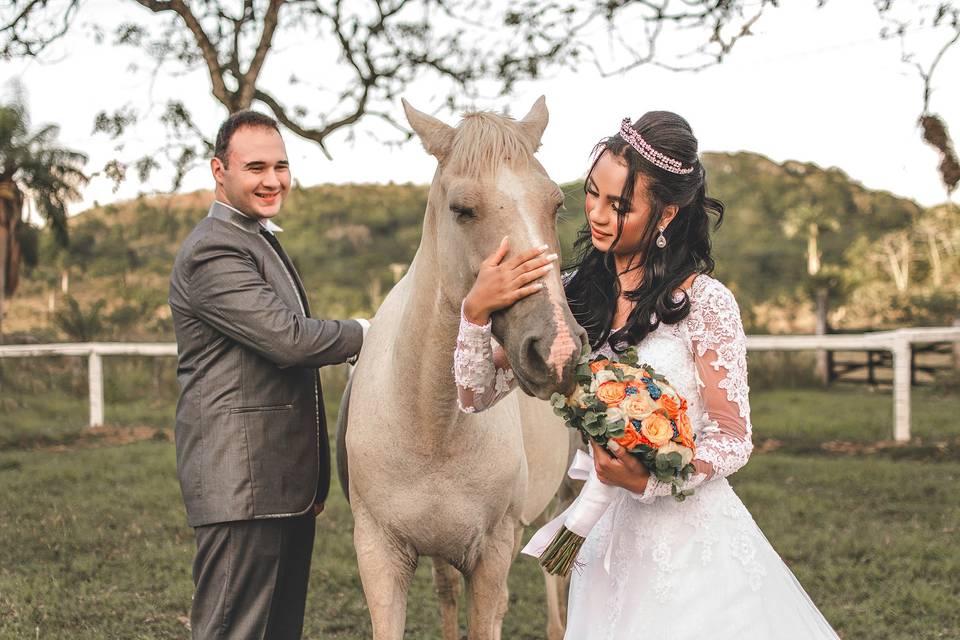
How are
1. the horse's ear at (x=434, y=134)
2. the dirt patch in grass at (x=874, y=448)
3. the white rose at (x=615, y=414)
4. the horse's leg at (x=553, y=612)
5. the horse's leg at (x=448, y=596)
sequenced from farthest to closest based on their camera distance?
the dirt patch in grass at (x=874, y=448) < the horse's leg at (x=553, y=612) < the horse's leg at (x=448, y=596) < the horse's ear at (x=434, y=134) < the white rose at (x=615, y=414)

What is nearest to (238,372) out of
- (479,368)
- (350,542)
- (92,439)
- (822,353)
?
(479,368)

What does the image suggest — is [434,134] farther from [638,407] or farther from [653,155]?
[638,407]

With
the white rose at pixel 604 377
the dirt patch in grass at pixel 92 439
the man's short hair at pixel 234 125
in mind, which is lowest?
the dirt patch in grass at pixel 92 439

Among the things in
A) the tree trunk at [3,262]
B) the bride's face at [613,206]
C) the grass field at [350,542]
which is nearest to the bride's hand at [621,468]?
the bride's face at [613,206]

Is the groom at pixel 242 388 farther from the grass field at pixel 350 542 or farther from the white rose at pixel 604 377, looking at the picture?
the grass field at pixel 350 542

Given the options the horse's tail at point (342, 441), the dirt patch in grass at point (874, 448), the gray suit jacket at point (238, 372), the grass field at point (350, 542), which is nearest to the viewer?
the gray suit jacket at point (238, 372)

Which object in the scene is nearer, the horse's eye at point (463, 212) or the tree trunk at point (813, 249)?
the horse's eye at point (463, 212)

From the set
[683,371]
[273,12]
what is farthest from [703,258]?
[273,12]

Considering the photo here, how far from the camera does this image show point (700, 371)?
2.26 meters

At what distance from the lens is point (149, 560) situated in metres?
6.27

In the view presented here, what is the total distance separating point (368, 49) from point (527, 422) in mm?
6697

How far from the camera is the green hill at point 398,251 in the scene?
2678cm

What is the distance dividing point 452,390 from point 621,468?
2.56ft

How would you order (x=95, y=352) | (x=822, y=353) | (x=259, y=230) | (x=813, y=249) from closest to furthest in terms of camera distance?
1. (x=259, y=230)
2. (x=95, y=352)
3. (x=822, y=353)
4. (x=813, y=249)
